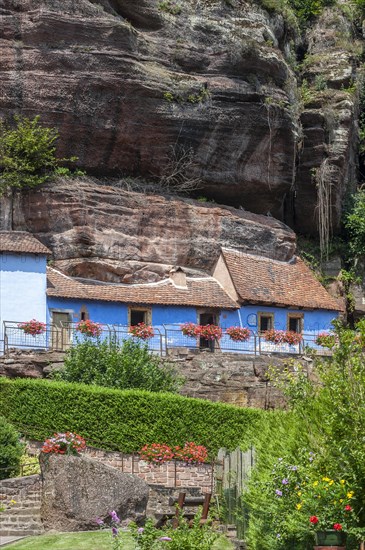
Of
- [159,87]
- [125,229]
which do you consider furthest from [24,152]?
[159,87]

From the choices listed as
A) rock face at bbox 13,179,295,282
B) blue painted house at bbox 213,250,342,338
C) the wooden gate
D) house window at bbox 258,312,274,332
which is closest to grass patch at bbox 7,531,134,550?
the wooden gate

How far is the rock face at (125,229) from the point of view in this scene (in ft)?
131

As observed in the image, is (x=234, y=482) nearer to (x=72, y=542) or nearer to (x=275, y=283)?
(x=72, y=542)

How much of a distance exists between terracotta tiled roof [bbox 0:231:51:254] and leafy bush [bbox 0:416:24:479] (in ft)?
35.9

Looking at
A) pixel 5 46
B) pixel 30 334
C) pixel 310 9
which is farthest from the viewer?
pixel 310 9

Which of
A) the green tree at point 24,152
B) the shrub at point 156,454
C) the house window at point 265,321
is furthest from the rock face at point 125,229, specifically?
the shrub at point 156,454

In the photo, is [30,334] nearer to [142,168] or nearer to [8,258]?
[8,258]

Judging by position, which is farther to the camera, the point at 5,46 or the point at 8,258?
the point at 5,46

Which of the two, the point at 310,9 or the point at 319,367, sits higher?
the point at 310,9

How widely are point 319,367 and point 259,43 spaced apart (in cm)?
2707

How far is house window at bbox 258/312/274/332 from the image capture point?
42.1 metres

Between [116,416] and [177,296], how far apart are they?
12.0 m

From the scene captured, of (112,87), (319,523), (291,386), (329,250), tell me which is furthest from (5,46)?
(319,523)

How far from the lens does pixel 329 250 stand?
47250mm
